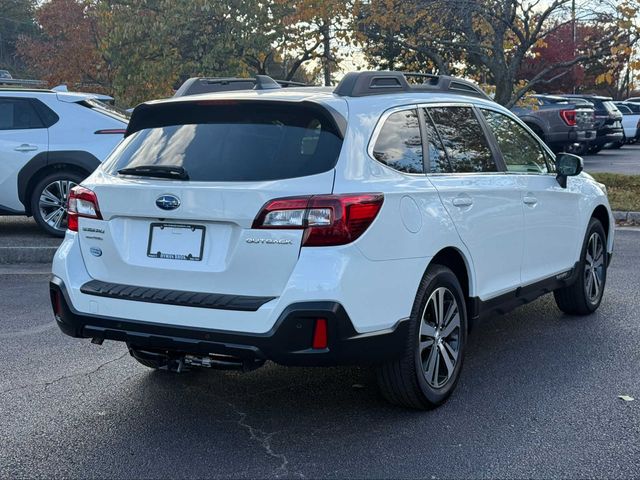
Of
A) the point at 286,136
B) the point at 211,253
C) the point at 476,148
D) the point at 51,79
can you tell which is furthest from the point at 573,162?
the point at 51,79

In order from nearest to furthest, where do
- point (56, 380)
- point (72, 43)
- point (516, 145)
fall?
point (56, 380), point (516, 145), point (72, 43)

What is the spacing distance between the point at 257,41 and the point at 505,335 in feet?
53.2

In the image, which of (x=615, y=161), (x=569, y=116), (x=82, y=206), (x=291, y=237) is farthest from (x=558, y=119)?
(x=291, y=237)

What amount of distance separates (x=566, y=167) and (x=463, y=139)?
3.85 feet

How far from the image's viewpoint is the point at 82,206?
4516mm

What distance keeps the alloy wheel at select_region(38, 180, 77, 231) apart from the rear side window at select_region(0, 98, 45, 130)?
77 cm

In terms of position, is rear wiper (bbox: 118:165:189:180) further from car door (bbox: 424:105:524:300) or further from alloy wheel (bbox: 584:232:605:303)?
alloy wheel (bbox: 584:232:605:303)

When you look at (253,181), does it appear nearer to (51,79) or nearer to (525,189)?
(525,189)

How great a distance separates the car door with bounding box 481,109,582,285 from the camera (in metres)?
5.62

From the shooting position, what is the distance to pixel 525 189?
220 inches

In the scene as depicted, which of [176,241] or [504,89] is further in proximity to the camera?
[504,89]

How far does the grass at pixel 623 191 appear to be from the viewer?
12.5 m

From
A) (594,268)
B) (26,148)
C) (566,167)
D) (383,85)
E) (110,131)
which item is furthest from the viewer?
(110,131)

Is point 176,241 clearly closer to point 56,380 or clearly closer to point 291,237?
point 291,237
